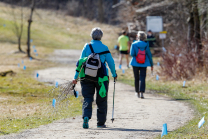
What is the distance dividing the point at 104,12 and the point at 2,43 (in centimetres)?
2713

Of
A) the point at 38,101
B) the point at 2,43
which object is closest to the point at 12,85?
the point at 38,101

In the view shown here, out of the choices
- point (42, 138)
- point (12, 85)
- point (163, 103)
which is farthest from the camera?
point (12, 85)

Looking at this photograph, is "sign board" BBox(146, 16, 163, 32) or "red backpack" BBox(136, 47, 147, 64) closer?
"red backpack" BBox(136, 47, 147, 64)

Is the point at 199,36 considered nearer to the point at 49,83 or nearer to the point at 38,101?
the point at 49,83

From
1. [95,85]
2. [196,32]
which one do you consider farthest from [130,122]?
[196,32]

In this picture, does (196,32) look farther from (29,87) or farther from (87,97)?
(87,97)

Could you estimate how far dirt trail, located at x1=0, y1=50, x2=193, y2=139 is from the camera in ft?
19.5

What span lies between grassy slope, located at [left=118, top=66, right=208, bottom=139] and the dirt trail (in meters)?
0.25

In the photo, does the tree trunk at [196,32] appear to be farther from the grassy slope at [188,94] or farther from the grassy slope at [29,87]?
the grassy slope at [29,87]

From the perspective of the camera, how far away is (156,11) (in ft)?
88.5

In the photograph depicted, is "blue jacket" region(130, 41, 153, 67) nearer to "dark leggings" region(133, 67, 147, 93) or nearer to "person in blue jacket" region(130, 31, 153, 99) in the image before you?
"person in blue jacket" region(130, 31, 153, 99)

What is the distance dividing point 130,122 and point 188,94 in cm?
426

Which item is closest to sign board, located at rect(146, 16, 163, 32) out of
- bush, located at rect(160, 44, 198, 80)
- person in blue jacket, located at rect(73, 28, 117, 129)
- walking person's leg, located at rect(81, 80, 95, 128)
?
bush, located at rect(160, 44, 198, 80)

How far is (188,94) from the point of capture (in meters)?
11.0
